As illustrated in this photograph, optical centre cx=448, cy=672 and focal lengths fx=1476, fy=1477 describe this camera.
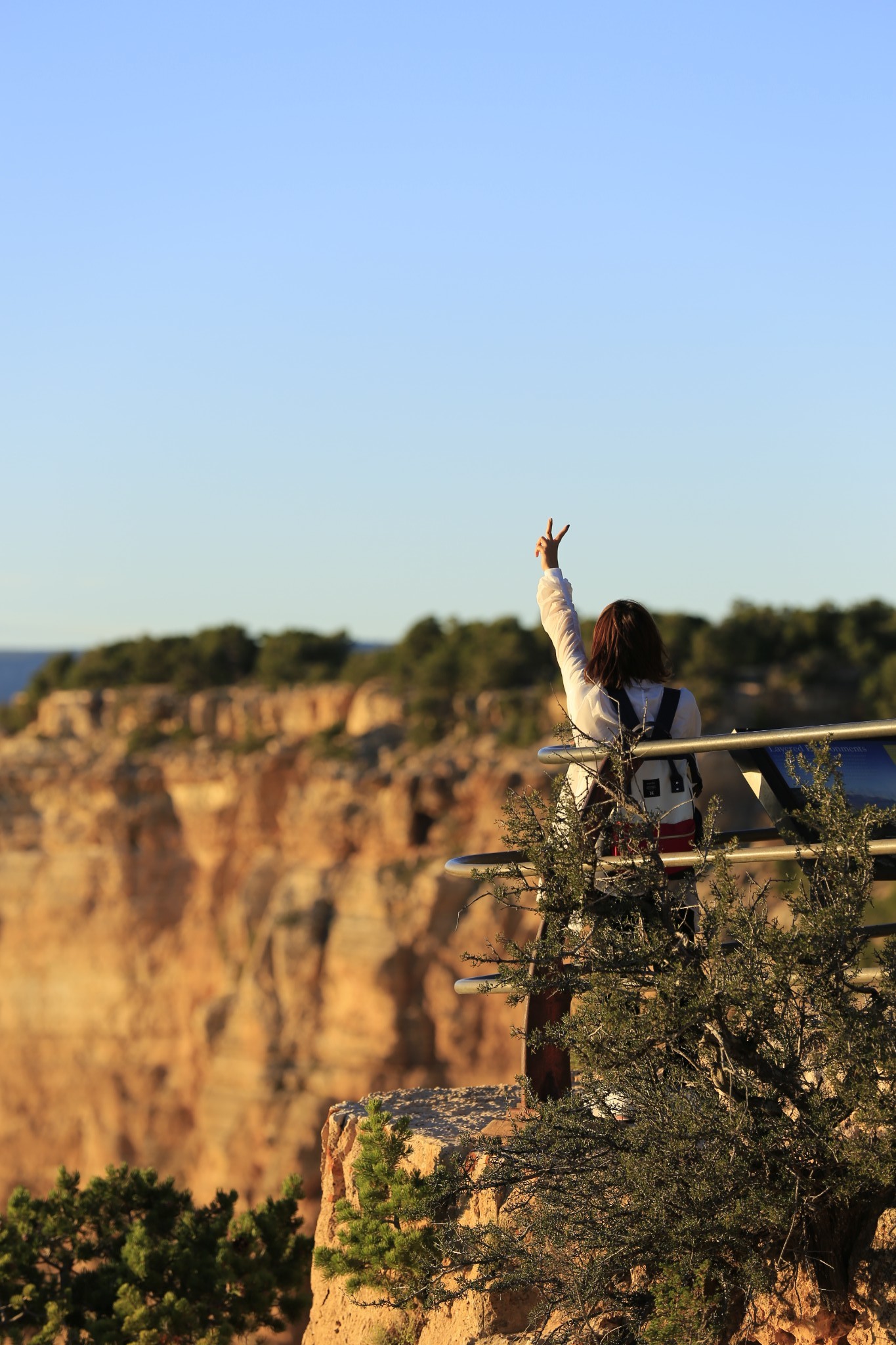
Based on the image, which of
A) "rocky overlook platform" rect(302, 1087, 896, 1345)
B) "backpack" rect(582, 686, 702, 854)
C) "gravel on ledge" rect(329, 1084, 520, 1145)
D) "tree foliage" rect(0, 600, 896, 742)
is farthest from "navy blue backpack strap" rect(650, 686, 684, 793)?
"tree foliage" rect(0, 600, 896, 742)

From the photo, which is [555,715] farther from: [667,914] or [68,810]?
[667,914]

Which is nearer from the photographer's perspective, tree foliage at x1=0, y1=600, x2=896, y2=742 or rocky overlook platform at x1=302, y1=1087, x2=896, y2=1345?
rocky overlook platform at x1=302, y1=1087, x2=896, y2=1345

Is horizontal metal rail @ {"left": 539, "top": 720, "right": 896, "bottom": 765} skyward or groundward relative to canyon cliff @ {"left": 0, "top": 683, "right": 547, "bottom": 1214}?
skyward

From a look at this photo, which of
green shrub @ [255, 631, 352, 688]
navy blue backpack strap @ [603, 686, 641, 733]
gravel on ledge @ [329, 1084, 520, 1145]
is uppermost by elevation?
green shrub @ [255, 631, 352, 688]

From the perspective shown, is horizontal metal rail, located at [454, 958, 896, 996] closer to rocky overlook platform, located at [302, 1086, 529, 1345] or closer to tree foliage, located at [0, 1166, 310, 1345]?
rocky overlook platform, located at [302, 1086, 529, 1345]

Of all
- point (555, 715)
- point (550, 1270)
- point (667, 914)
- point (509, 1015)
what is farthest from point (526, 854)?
point (555, 715)

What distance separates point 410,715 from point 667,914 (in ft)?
70.8

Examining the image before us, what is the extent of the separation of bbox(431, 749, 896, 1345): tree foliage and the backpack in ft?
0.84

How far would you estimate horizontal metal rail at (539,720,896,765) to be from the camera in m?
3.53

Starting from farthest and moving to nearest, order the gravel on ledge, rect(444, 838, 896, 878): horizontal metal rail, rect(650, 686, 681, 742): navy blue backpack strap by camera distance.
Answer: the gravel on ledge
rect(650, 686, 681, 742): navy blue backpack strap
rect(444, 838, 896, 878): horizontal metal rail

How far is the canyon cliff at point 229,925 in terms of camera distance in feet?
74.4

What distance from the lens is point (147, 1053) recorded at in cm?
2573

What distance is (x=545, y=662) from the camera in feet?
83.1

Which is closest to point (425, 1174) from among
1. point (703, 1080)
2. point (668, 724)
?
point (703, 1080)
